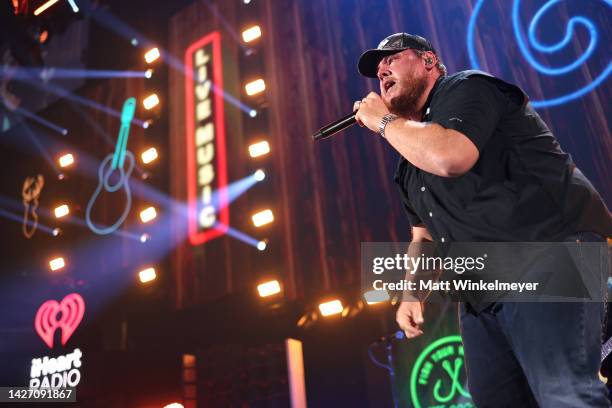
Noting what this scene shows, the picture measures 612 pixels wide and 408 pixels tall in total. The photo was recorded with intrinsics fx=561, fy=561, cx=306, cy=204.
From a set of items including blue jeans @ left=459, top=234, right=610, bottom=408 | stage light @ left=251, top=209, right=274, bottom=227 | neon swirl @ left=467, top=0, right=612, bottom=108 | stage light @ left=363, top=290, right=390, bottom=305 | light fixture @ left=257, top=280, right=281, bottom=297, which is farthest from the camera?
stage light @ left=251, top=209, right=274, bottom=227

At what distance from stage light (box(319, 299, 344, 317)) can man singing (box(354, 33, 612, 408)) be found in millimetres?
4594

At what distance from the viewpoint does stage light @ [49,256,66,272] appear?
9.39m

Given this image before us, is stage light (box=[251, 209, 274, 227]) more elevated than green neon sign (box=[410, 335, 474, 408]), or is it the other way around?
stage light (box=[251, 209, 274, 227])

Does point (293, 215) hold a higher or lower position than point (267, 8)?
lower

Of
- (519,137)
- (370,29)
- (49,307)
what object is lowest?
(519,137)

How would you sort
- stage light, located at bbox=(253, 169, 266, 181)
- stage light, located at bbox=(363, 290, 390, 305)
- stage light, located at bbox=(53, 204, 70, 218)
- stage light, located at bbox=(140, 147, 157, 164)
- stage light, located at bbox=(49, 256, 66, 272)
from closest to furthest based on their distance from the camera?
stage light, located at bbox=(363, 290, 390, 305), stage light, located at bbox=(253, 169, 266, 181), stage light, located at bbox=(140, 147, 157, 164), stage light, located at bbox=(49, 256, 66, 272), stage light, located at bbox=(53, 204, 70, 218)

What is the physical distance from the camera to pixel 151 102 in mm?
9320

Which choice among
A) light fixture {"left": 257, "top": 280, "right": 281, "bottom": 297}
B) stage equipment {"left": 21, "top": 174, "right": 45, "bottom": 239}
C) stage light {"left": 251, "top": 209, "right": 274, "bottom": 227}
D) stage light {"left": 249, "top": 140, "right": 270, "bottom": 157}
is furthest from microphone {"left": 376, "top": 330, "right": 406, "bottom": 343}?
stage equipment {"left": 21, "top": 174, "right": 45, "bottom": 239}

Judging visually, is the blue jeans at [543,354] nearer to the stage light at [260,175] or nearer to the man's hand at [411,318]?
the man's hand at [411,318]

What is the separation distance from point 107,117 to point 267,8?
3680mm

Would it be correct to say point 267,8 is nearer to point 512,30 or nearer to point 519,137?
point 512,30

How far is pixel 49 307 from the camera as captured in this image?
8578mm

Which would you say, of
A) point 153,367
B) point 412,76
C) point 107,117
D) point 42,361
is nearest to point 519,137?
point 412,76

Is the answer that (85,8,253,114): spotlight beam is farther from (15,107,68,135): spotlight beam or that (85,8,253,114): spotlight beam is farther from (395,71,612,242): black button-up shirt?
(395,71,612,242): black button-up shirt
